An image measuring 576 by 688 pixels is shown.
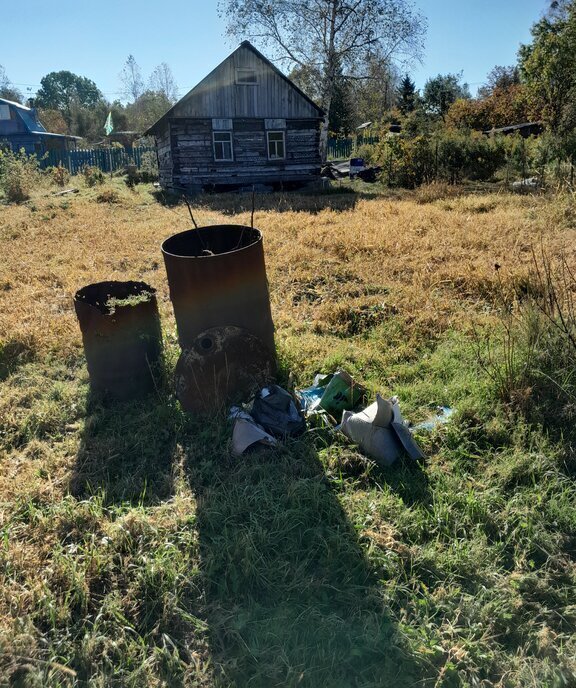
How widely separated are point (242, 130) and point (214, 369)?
1733cm

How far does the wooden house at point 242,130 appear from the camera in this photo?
1766cm

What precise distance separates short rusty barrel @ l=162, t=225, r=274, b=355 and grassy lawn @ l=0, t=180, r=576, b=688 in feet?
1.83

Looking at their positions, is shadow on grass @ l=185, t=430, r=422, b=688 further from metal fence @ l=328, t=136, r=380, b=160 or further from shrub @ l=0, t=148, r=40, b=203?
metal fence @ l=328, t=136, r=380, b=160

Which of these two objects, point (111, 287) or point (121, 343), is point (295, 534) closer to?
point (121, 343)

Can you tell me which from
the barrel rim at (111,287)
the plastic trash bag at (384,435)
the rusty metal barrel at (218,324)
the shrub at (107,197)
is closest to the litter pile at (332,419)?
the plastic trash bag at (384,435)

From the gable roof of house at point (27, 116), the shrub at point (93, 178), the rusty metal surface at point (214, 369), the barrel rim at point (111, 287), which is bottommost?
the rusty metal surface at point (214, 369)

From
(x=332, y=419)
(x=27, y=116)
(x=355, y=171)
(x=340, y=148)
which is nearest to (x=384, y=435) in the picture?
(x=332, y=419)

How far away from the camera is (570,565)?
2.23 meters

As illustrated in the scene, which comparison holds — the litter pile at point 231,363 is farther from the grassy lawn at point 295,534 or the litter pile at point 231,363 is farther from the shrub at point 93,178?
the shrub at point 93,178

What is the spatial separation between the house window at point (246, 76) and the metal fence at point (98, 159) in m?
12.3

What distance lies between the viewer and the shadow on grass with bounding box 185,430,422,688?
1842mm

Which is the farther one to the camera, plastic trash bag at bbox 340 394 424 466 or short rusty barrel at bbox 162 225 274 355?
short rusty barrel at bbox 162 225 274 355

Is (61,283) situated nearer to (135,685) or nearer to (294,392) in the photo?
(294,392)

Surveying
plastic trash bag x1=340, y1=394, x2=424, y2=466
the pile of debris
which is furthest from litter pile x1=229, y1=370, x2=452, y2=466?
the pile of debris
